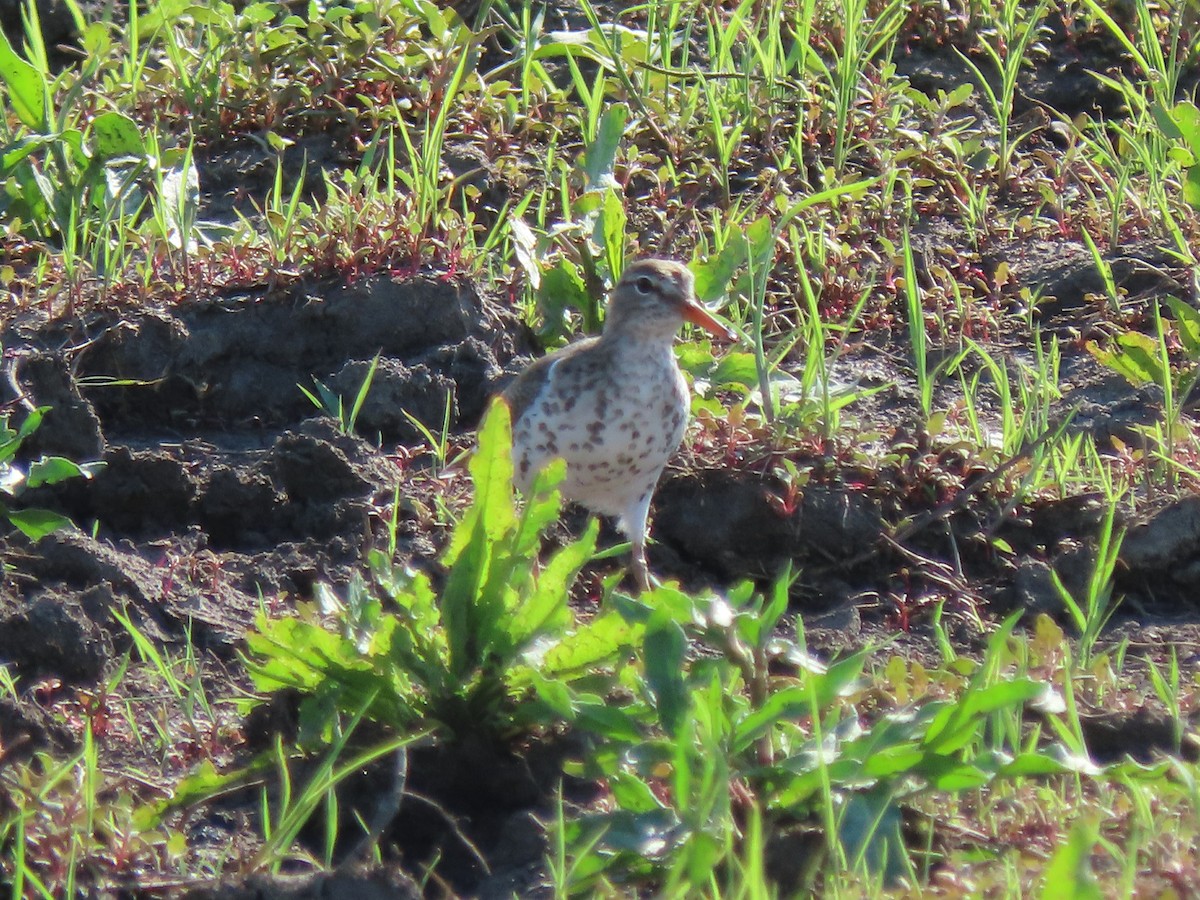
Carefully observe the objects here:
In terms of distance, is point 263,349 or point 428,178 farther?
point 428,178

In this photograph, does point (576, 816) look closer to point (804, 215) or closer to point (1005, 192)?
point (804, 215)

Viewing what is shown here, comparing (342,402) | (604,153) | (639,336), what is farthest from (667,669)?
(604,153)

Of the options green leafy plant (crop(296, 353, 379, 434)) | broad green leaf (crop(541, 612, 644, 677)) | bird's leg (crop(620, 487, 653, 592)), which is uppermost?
broad green leaf (crop(541, 612, 644, 677))

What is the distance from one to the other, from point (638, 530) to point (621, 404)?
0.38m

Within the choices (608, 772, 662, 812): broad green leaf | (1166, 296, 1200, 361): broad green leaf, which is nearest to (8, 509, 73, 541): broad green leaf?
(608, 772, 662, 812): broad green leaf

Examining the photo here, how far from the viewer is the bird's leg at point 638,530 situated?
4.72 metres

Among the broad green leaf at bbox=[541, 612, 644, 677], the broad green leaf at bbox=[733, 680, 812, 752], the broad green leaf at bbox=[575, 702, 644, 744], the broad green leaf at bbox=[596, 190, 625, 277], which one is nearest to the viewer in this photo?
the broad green leaf at bbox=[733, 680, 812, 752]

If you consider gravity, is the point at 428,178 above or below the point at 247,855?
above

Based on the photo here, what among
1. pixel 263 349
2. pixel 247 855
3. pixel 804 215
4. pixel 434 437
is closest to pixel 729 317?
pixel 804 215

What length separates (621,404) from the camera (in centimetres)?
467

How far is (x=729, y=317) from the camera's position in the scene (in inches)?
220

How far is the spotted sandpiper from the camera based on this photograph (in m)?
4.68

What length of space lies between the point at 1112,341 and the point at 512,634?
8.48ft

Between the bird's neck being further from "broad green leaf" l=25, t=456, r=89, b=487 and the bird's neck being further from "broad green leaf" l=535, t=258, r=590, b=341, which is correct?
"broad green leaf" l=25, t=456, r=89, b=487
